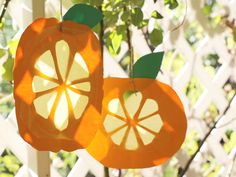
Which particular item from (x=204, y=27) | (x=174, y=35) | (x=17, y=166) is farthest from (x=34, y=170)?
(x=204, y=27)

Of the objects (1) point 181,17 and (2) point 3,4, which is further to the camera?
(1) point 181,17

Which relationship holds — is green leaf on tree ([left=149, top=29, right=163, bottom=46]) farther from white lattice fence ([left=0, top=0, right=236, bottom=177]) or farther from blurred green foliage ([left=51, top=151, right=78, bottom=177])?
blurred green foliage ([left=51, top=151, right=78, bottom=177])

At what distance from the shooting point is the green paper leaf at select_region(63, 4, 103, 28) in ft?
2.99

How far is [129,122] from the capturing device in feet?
3.24

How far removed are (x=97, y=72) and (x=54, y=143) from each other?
0.14 meters

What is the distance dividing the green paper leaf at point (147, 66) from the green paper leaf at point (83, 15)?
12cm

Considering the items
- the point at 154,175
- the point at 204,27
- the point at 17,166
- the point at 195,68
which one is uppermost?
the point at 204,27

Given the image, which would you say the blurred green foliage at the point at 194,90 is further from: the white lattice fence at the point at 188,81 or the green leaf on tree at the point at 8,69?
the green leaf on tree at the point at 8,69

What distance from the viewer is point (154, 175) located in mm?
1405

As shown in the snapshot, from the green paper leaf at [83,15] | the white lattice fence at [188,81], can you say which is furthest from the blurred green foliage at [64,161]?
the green paper leaf at [83,15]

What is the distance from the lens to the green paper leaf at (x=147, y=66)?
3.25 feet

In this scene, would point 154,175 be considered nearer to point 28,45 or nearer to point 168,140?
point 168,140

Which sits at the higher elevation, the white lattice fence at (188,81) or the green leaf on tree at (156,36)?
the green leaf on tree at (156,36)

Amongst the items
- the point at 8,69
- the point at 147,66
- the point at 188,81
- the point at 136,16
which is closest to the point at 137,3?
the point at 136,16
